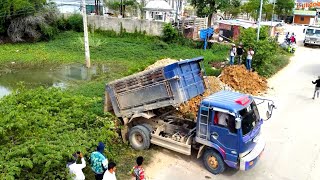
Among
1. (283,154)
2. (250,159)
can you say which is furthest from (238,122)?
(283,154)

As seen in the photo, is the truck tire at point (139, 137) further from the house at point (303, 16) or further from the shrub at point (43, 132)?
the house at point (303, 16)

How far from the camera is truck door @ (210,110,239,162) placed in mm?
8727

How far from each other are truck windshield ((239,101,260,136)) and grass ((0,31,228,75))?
12.0 meters

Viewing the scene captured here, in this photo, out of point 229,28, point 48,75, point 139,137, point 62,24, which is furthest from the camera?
point 62,24

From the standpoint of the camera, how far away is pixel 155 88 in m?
9.92

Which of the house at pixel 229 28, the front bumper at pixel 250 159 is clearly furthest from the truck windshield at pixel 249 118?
the house at pixel 229 28

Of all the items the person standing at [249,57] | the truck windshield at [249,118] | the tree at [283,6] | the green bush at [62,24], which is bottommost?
the truck windshield at [249,118]

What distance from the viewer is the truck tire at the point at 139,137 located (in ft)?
34.2

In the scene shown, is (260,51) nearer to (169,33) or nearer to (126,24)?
(169,33)

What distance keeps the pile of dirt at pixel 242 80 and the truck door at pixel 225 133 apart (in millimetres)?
7742

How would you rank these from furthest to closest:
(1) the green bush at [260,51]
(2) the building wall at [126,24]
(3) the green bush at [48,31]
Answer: (2) the building wall at [126,24]
(3) the green bush at [48,31]
(1) the green bush at [260,51]

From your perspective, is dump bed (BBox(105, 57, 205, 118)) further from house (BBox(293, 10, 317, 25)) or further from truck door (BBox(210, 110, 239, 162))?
house (BBox(293, 10, 317, 25))

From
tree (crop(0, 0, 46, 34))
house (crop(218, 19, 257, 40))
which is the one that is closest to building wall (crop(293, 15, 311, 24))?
house (crop(218, 19, 257, 40))

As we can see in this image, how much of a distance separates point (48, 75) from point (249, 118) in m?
15.5
